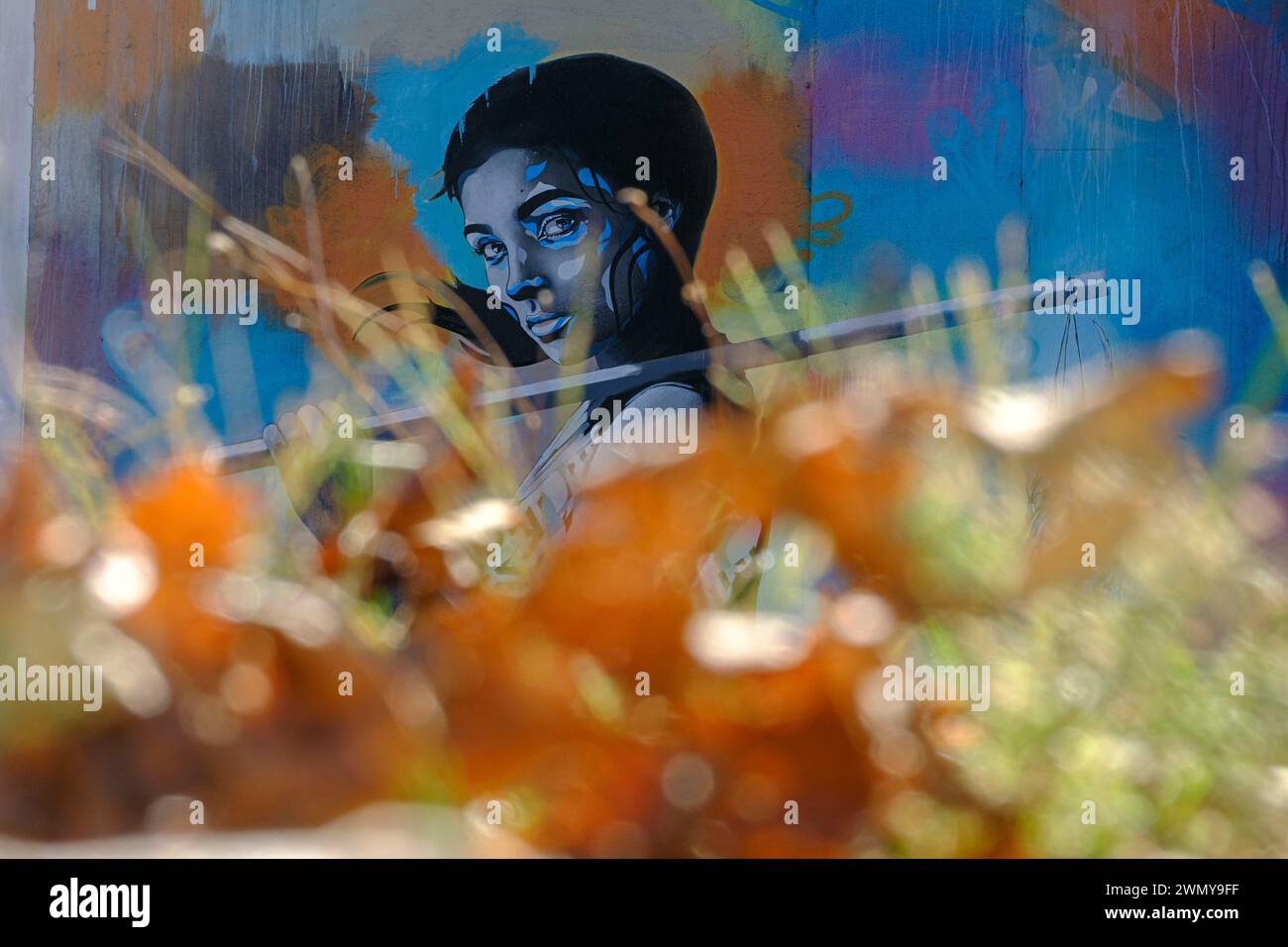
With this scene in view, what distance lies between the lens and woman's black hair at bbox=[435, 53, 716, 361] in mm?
2719

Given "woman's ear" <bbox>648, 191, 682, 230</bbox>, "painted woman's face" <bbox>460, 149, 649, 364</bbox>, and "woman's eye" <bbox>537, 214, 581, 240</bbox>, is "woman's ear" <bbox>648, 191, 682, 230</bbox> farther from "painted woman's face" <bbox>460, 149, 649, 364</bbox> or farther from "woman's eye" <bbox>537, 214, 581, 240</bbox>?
"woman's eye" <bbox>537, 214, 581, 240</bbox>

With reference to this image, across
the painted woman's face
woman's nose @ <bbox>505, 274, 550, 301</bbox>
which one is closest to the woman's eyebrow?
the painted woman's face

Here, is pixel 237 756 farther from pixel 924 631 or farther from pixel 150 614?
pixel 924 631

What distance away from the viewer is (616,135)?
2.74 meters

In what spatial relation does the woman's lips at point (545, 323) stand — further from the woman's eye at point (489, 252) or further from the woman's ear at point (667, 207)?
the woman's ear at point (667, 207)

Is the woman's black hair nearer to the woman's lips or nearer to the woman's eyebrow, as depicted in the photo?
the woman's eyebrow

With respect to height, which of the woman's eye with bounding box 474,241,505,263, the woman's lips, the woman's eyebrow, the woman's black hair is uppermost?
the woman's black hair

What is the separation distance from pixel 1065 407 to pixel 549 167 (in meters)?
2.62

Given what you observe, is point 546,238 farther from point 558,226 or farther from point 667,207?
point 667,207

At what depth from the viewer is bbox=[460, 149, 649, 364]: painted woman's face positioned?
275 centimetres

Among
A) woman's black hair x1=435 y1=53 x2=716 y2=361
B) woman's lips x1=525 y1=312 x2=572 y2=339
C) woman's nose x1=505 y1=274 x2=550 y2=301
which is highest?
woman's black hair x1=435 y1=53 x2=716 y2=361

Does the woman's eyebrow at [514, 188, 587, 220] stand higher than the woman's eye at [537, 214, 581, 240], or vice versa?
the woman's eyebrow at [514, 188, 587, 220]

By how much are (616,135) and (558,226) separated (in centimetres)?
26

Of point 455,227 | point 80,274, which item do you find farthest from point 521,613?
point 80,274
